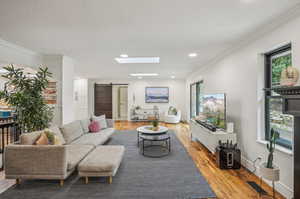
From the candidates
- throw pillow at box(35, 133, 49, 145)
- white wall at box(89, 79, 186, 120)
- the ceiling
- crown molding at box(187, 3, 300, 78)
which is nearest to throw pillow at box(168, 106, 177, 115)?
white wall at box(89, 79, 186, 120)

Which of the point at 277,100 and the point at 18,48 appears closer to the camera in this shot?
the point at 277,100

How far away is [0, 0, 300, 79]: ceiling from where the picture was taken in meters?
1.94

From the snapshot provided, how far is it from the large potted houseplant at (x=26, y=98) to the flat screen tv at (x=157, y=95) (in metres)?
6.11

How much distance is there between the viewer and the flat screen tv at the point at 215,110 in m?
3.52

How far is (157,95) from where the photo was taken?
9117 mm

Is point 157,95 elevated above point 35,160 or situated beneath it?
elevated above

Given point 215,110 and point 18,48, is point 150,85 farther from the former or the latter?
point 18,48

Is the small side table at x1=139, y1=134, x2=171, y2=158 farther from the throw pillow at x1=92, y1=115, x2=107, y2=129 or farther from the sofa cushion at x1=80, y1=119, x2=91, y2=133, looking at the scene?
the sofa cushion at x1=80, y1=119, x2=91, y2=133

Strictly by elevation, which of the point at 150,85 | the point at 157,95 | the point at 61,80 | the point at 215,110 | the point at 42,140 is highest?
the point at 150,85

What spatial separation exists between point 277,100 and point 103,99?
8167 millimetres

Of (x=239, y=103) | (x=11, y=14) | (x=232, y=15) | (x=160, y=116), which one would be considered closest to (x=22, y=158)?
(x=11, y=14)

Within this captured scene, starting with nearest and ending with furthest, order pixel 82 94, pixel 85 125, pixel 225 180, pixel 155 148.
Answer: pixel 225 180 → pixel 155 148 → pixel 85 125 → pixel 82 94

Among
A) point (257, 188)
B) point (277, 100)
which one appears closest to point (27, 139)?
point (257, 188)

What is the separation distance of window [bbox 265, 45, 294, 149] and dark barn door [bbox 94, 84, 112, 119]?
25.4ft
